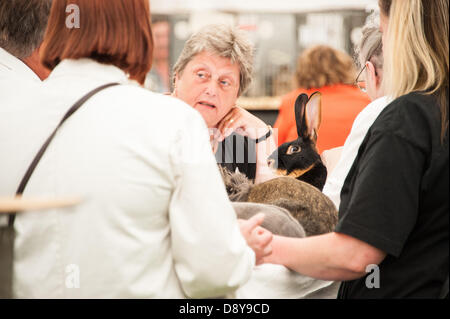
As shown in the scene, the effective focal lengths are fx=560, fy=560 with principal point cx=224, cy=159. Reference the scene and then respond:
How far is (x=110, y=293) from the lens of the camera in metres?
1.26

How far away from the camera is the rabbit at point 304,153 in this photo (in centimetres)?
212

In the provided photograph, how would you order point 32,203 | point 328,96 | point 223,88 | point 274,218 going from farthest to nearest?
point 328,96, point 223,88, point 274,218, point 32,203

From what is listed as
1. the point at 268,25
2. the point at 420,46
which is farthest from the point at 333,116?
the point at 268,25

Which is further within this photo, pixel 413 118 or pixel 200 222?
pixel 413 118

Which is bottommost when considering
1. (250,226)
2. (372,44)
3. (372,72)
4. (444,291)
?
(444,291)

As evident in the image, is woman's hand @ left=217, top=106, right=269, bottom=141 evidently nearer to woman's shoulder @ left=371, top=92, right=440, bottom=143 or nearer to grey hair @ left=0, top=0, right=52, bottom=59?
grey hair @ left=0, top=0, right=52, bottom=59

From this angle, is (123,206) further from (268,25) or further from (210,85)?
(268,25)

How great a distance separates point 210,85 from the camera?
2223 mm

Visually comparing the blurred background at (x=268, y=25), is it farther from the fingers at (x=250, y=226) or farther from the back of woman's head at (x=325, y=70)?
the fingers at (x=250, y=226)

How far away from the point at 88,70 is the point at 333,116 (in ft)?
4.67

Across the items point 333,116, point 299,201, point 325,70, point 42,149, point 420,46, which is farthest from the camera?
point 325,70

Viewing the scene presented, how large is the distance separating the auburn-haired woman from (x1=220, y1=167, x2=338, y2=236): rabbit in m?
0.48

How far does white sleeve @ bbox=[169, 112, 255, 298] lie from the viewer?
123 centimetres
